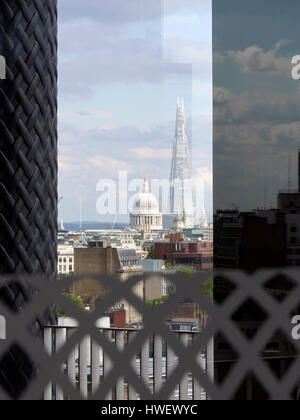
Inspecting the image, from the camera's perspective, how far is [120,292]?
967 mm

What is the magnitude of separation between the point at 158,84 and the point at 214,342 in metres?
0.99

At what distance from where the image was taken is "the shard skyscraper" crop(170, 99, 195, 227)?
6.62ft

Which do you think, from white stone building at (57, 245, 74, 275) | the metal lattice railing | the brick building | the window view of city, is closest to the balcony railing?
the window view of city

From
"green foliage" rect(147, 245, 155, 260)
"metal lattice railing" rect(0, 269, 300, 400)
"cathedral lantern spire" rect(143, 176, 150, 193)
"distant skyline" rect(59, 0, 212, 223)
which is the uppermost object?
"distant skyline" rect(59, 0, 212, 223)

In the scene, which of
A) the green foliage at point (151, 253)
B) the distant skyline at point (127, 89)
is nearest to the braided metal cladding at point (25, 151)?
the distant skyline at point (127, 89)

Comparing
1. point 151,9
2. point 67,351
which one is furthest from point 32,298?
point 151,9

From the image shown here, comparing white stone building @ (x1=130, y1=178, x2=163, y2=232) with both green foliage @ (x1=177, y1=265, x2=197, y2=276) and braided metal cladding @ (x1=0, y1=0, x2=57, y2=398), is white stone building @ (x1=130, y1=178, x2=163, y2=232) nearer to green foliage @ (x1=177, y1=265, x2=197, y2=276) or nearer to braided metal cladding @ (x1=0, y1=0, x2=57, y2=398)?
green foliage @ (x1=177, y1=265, x2=197, y2=276)

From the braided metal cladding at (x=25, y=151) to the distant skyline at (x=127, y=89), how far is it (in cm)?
99

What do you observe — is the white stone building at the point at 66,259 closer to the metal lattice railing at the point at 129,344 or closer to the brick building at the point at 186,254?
the brick building at the point at 186,254

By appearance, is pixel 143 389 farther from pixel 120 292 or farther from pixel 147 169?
pixel 147 169

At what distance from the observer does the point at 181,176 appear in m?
2.07

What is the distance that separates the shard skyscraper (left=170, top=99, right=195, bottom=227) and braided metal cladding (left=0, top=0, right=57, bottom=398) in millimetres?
996

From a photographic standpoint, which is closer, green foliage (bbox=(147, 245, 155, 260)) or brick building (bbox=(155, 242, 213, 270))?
brick building (bbox=(155, 242, 213, 270))

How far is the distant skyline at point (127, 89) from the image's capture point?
6.66 feet
